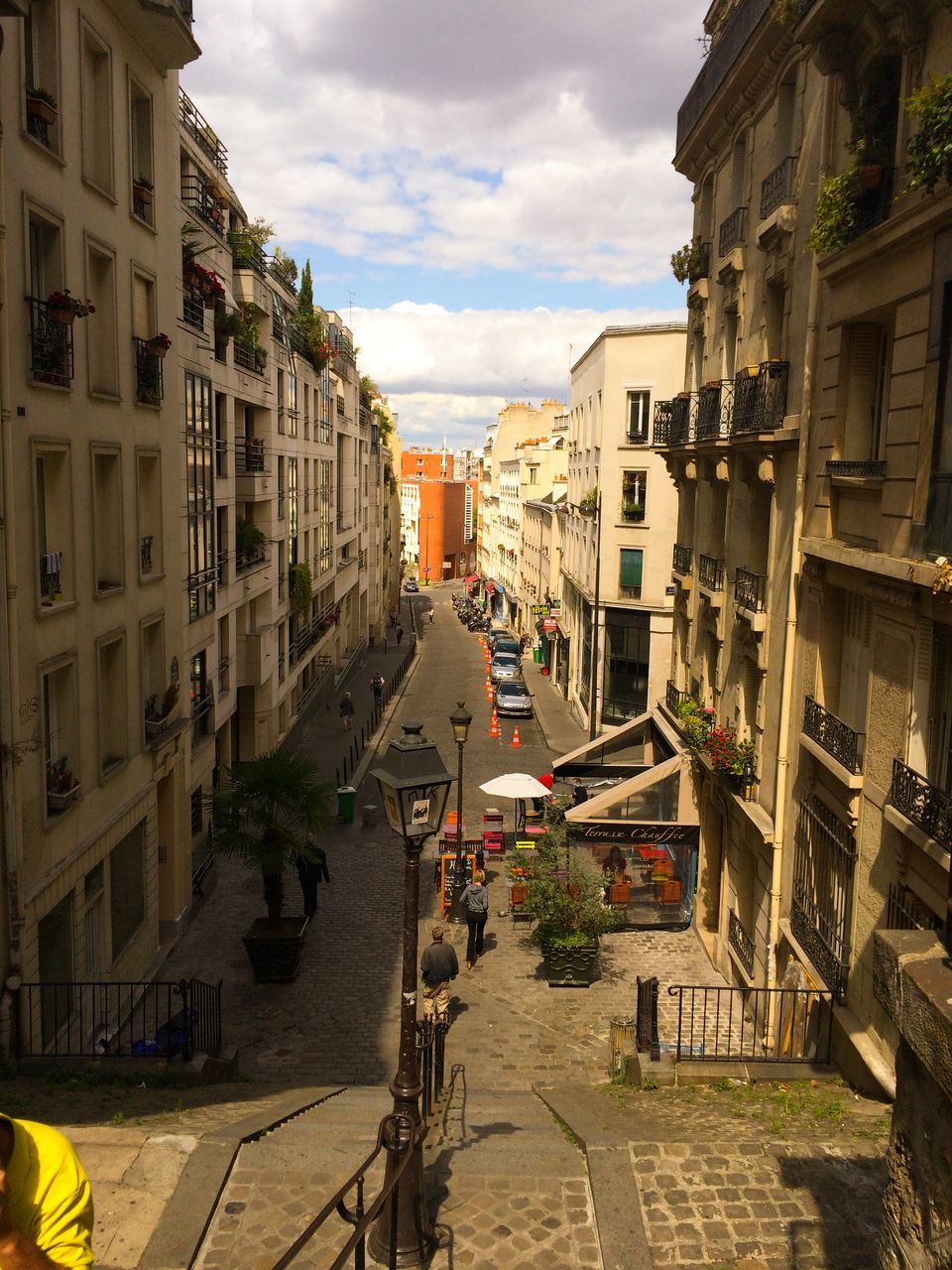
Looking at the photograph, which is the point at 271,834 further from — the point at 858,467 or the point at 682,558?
the point at 682,558

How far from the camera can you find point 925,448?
9.51 m

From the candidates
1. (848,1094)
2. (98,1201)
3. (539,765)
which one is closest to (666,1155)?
(848,1094)

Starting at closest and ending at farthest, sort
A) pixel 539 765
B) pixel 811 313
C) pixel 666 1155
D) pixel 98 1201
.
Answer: pixel 98 1201 < pixel 666 1155 < pixel 811 313 < pixel 539 765

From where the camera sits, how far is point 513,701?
42375 mm

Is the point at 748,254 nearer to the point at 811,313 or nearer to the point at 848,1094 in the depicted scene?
the point at 811,313

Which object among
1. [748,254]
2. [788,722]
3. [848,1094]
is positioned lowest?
[848,1094]

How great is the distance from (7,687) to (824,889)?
9986 mm

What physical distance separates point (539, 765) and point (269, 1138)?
24.8 m

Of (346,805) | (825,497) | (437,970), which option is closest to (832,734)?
(825,497)

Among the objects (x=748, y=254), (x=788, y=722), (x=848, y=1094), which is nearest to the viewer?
(x=848, y=1094)

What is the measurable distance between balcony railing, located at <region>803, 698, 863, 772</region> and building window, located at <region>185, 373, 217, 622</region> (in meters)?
11.9

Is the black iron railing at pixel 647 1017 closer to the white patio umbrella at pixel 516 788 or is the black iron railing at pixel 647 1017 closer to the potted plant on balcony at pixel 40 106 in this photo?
the white patio umbrella at pixel 516 788

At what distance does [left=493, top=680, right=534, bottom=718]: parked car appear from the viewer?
42250 millimetres

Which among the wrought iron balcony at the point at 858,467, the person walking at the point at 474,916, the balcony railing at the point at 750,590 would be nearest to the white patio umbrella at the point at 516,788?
the person walking at the point at 474,916
